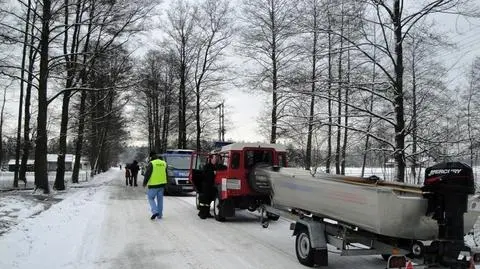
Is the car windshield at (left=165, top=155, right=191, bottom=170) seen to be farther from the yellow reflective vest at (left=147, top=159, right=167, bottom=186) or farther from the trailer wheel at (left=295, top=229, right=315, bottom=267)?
the trailer wheel at (left=295, top=229, right=315, bottom=267)

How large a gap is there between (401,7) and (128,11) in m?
14.5

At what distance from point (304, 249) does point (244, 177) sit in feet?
17.1

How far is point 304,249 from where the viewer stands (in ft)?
27.6

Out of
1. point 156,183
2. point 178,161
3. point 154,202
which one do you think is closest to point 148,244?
point 154,202

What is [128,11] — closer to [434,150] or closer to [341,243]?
[434,150]

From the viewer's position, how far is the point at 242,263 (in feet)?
27.7

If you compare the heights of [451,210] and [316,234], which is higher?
[451,210]

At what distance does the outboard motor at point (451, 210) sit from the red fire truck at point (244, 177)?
6918 millimetres

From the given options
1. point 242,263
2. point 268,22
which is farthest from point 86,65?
point 242,263

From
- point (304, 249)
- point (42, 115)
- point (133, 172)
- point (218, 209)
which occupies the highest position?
point (42, 115)

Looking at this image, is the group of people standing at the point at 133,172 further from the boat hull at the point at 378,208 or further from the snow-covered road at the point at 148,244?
the boat hull at the point at 378,208

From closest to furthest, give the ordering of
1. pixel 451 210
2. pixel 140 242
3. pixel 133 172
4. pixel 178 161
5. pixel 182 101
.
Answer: pixel 451 210 → pixel 140 242 → pixel 178 161 → pixel 133 172 → pixel 182 101

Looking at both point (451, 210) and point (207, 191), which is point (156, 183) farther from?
point (451, 210)

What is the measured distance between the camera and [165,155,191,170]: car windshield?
2588 cm
